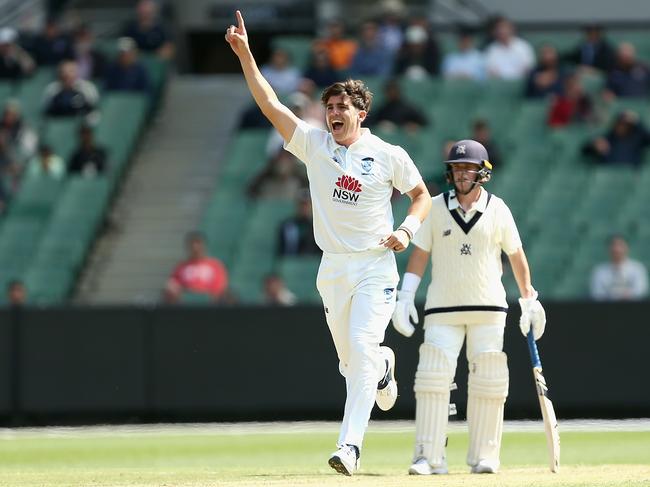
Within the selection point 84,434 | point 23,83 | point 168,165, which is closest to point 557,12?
point 168,165

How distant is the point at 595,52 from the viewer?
20750 millimetres

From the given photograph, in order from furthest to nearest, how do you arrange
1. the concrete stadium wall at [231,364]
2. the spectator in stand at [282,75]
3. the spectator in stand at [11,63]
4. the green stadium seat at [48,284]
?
the spectator in stand at [11,63]
the spectator in stand at [282,75]
the green stadium seat at [48,284]
the concrete stadium wall at [231,364]

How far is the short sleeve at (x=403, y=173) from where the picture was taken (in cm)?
968

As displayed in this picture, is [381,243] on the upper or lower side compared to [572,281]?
upper

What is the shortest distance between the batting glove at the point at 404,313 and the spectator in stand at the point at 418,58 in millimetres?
10845

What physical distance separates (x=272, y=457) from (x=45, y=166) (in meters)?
8.95

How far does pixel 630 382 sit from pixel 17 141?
29.8ft

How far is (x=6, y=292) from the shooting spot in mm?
18031

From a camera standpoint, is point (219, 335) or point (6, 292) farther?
point (6, 292)

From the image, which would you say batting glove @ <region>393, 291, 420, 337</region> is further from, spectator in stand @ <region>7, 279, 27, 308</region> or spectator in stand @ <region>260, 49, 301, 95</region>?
spectator in stand @ <region>260, 49, 301, 95</region>

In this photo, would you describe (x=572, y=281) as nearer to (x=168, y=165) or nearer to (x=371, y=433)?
(x=371, y=433)

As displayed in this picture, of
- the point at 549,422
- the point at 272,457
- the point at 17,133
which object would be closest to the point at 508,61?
the point at 17,133

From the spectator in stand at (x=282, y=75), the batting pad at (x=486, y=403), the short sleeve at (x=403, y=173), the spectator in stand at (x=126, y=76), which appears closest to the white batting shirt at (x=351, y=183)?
the short sleeve at (x=403, y=173)

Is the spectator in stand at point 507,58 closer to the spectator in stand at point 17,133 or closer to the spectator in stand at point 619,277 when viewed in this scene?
the spectator in stand at point 619,277
